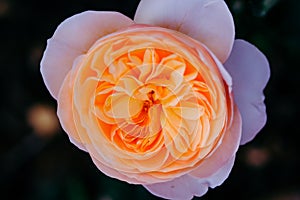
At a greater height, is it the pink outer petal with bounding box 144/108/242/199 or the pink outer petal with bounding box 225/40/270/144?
the pink outer petal with bounding box 225/40/270/144

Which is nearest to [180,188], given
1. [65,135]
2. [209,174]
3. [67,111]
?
[209,174]

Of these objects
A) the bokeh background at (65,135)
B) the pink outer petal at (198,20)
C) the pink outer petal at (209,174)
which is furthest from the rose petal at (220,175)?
the bokeh background at (65,135)

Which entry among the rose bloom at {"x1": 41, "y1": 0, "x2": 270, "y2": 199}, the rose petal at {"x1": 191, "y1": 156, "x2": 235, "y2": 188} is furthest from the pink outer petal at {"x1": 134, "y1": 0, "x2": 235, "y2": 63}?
the rose petal at {"x1": 191, "y1": 156, "x2": 235, "y2": 188}

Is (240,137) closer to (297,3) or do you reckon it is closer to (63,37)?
(63,37)

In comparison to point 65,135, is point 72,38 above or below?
above

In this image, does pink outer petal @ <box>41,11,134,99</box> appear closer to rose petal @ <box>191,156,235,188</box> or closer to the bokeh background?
rose petal @ <box>191,156,235,188</box>

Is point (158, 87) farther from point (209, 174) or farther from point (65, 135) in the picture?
point (65, 135)

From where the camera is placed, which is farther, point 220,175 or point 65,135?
point 65,135

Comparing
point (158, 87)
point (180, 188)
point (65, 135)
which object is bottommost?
point (65, 135)
